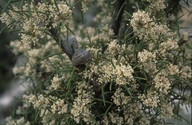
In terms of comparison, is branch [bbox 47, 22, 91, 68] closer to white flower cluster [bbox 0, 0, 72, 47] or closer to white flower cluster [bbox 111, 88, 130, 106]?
white flower cluster [bbox 0, 0, 72, 47]

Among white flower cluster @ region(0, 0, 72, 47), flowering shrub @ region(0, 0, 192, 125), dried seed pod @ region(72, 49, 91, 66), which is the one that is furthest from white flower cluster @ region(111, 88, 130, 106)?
white flower cluster @ region(0, 0, 72, 47)

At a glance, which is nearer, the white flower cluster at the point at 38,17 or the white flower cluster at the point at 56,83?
the white flower cluster at the point at 38,17

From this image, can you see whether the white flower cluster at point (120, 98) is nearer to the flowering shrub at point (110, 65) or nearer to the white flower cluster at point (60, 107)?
the flowering shrub at point (110, 65)

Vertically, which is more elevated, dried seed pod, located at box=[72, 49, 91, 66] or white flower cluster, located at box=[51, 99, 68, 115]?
dried seed pod, located at box=[72, 49, 91, 66]

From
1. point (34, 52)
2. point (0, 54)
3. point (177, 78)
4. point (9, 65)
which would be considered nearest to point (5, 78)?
point (0, 54)

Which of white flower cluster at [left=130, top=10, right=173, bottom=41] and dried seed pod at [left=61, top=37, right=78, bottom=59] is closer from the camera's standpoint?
white flower cluster at [left=130, top=10, right=173, bottom=41]

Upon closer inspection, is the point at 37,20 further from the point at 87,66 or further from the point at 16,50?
the point at 16,50

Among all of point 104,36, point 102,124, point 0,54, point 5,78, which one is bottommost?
point 102,124

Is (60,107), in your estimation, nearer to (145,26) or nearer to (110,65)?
(110,65)

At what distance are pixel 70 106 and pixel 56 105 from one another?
0.16ft

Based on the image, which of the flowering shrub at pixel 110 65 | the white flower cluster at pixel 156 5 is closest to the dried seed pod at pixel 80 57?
the flowering shrub at pixel 110 65

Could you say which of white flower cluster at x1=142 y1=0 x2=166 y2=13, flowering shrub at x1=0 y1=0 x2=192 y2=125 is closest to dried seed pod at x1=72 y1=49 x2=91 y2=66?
flowering shrub at x1=0 y1=0 x2=192 y2=125

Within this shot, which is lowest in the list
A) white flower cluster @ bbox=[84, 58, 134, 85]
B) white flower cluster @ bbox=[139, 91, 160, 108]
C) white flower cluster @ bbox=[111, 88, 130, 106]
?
white flower cluster @ bbox=[139, 91, 160, 108]

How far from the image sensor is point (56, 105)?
617mm
